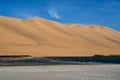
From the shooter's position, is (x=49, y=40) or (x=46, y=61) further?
(x=49, y=40)

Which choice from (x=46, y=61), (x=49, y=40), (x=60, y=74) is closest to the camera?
(x=60, y=74)

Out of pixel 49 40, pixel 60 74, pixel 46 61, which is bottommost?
pixel 60 74

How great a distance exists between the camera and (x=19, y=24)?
133 meters

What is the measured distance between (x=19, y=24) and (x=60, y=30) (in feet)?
76.1

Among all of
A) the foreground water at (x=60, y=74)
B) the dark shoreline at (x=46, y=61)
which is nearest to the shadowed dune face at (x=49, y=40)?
the dark shoreline at (x=46, y=61)

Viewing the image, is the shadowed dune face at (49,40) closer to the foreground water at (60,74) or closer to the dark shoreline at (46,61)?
the dark shoreline at (46,61)

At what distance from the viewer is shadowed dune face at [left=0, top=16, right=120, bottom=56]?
10719 centimetres

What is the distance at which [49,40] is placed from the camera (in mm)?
124750

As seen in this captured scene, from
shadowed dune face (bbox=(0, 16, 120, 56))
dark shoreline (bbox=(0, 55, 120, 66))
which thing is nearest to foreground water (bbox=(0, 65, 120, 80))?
dark shoreline (bbox=(0, 55, 120, 66))

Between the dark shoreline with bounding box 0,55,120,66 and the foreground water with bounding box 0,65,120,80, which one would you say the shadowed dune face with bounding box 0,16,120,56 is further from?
the foreground water with bounding box 0,65,120,80

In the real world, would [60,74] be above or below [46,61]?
below

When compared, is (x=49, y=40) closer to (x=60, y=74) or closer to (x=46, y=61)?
(x=46, y=61)

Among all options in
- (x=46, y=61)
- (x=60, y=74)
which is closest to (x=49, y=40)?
(x=46, y=61)

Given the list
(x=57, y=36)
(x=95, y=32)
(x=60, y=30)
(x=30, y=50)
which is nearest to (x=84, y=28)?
(x=95, y=32)
